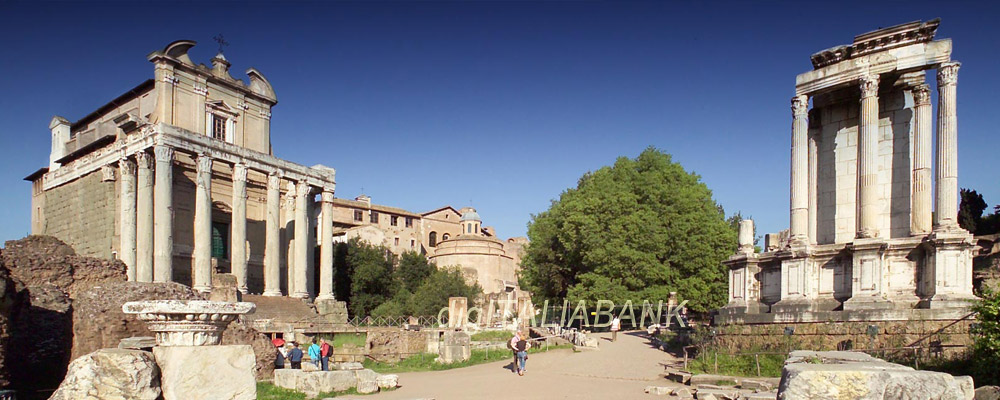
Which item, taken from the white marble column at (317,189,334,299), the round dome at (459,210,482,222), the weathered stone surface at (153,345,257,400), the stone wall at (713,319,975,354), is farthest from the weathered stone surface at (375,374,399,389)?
the round dome at (459,210,482,222)

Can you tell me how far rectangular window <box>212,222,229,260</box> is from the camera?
3641cm

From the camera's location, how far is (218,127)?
3675 centimetres

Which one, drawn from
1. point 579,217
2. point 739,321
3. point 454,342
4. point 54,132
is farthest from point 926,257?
point 54,132

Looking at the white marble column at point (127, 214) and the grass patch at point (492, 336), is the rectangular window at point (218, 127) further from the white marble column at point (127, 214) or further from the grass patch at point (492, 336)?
the grass patch at point (492, 336)

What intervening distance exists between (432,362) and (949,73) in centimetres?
1614

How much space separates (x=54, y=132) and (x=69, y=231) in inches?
342

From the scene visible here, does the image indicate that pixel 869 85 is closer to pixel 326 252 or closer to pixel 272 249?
pixel 272 249

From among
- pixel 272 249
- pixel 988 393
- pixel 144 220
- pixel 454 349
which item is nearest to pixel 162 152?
pixel 144 220

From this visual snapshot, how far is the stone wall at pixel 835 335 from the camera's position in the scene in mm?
12719

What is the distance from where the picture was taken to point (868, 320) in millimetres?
13742

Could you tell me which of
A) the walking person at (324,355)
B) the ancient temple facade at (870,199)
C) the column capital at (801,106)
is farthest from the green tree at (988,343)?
the walking person at (324,355)

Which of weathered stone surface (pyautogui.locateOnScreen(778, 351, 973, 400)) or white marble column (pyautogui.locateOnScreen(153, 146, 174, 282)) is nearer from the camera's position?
weathered stone surface (pyautogui.locateOnScreen(778, 351, 973, 400))

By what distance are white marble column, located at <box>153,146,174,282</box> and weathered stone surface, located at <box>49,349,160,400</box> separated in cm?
2364

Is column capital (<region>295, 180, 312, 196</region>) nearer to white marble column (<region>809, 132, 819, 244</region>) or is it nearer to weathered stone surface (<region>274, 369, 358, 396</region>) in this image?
weathered stone surface (<region>274, 369, 358, 396</region>)
